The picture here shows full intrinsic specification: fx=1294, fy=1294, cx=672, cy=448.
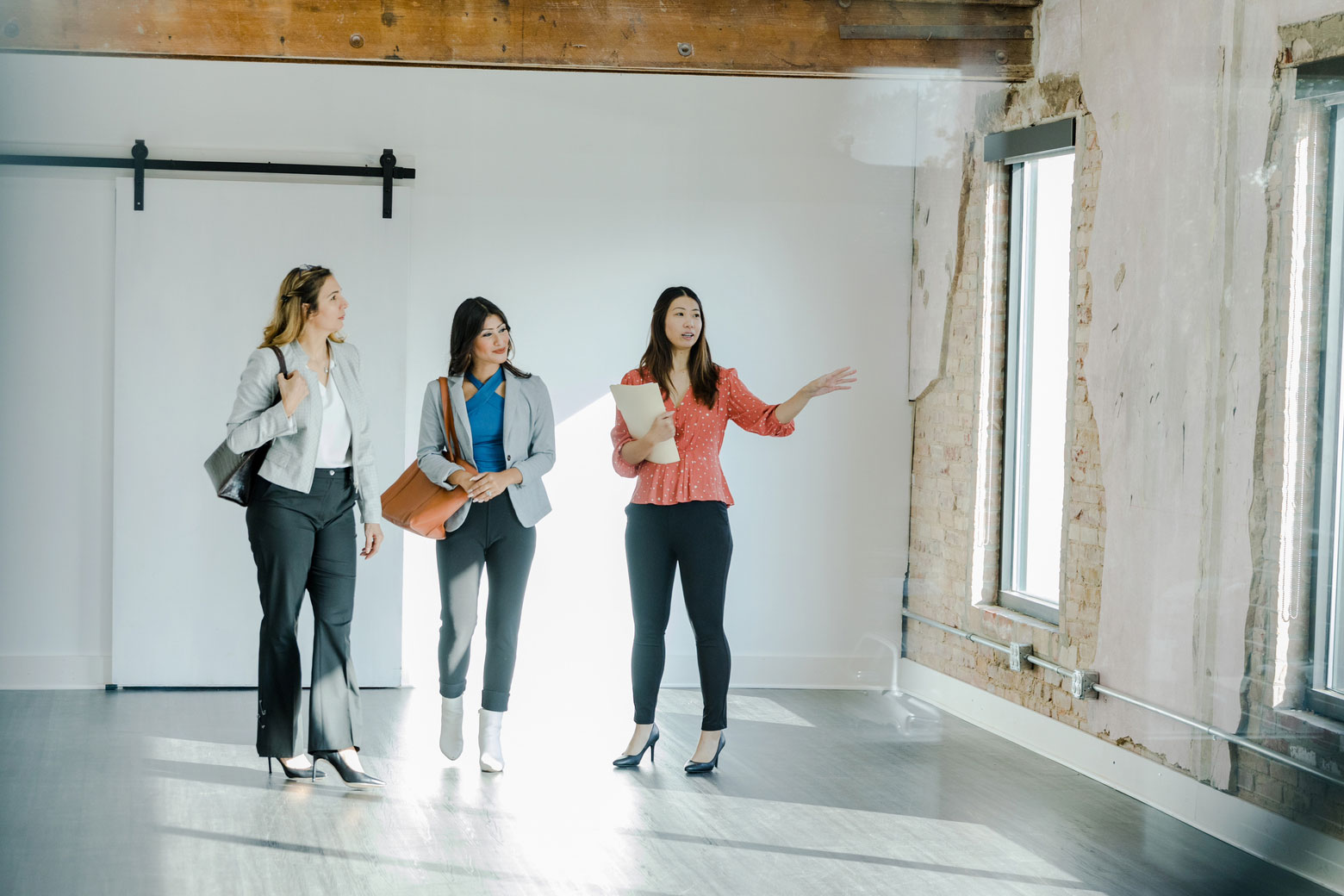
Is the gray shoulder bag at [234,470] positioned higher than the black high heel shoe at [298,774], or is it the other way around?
the gray shoulder bag at [234,470]

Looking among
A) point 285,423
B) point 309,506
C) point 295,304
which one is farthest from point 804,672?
point 295,304

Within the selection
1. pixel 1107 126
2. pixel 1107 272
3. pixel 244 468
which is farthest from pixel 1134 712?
pixel 244 468

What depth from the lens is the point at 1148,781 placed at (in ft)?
10.1

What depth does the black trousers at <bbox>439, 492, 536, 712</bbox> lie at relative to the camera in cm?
324

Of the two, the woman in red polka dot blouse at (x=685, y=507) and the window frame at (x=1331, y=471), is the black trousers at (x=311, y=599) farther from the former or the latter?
the window frame at (x=1331, y=471)

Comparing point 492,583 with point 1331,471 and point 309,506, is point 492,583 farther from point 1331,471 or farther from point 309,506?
point 1331,471

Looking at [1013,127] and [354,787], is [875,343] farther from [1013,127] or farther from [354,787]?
[354,787]

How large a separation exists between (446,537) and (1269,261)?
1991 millimetres

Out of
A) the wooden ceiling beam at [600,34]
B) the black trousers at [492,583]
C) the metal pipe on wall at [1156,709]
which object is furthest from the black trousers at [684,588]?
the wooden ceiling beam at [600,34]

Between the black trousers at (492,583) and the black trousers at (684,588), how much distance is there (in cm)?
30

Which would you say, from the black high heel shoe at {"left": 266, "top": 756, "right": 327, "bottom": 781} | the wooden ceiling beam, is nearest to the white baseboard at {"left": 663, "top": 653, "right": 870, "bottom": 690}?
the black high heel shoe at {"left": 266, "top": 756, "right": 327, "bottom": 781}

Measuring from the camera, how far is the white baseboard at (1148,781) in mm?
2613

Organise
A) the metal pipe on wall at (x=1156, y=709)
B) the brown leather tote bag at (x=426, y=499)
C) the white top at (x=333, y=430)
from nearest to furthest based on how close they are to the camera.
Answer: the metal pipe on wall at (x=1156, y=709) < the white top at (x=333, y=430) < the brown leather tote bag at (x=426, y=499)

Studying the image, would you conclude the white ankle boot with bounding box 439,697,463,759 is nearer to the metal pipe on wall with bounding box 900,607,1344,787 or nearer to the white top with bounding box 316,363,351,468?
the white top with bounding box 316,363,351,468
